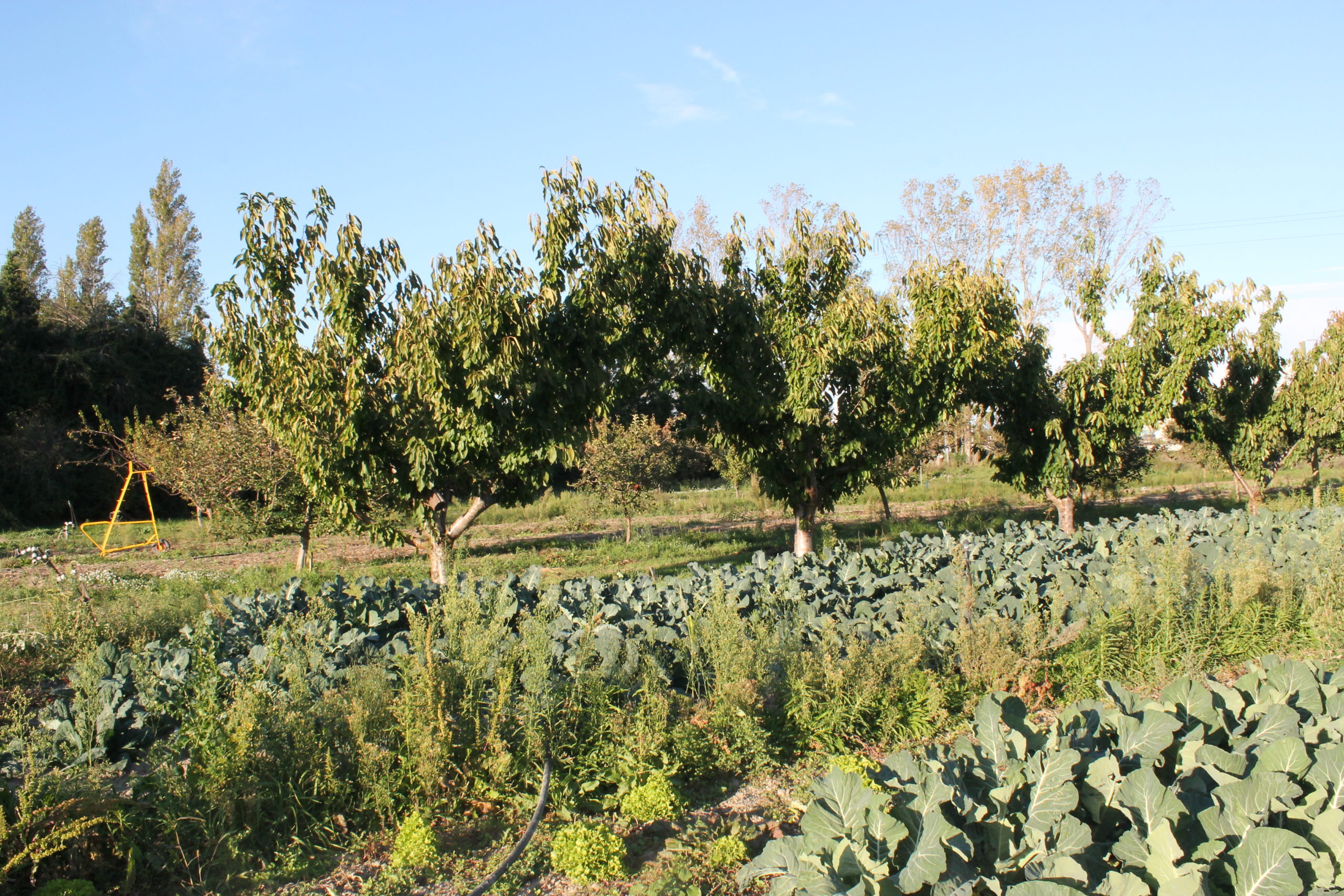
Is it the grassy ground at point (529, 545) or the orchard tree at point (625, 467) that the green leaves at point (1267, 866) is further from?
the orchard tree at point (625, 467)

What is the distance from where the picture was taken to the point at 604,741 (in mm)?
4172

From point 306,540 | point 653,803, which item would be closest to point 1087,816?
point 653,803

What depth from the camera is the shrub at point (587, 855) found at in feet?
10.4

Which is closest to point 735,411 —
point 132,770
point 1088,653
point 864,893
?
point 1088,653

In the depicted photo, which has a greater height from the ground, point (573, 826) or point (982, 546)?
point (982, 546)

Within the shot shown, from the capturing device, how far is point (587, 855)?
3193 mm

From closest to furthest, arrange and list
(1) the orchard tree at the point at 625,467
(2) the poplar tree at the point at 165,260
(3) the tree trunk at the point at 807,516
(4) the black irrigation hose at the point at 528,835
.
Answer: (4) the black irrigation hose at the point at 528,835
(3) the tree trunk at the point at 807,516
(1) the orchard tree at the point at 625,467
(2) the poplar tree at the point at 165,260

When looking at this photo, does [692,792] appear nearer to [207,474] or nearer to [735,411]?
[735,411]

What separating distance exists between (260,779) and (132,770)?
38.8 inches

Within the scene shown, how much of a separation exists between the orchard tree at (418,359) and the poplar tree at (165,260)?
108 feet

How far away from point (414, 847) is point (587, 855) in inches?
26.2

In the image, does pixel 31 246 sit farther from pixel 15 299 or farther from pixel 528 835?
pixel 528 835

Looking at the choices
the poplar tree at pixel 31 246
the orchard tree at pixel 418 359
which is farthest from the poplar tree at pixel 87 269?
the orchard tree at pixel 418 359

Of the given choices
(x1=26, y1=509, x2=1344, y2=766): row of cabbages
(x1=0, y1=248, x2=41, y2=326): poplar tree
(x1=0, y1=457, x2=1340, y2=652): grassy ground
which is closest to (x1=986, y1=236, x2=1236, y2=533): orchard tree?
(x1=0, y1=457, x2=1340, y2=652): grassy ground
